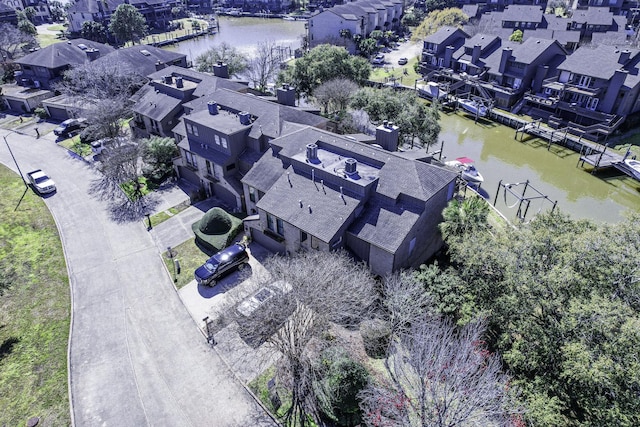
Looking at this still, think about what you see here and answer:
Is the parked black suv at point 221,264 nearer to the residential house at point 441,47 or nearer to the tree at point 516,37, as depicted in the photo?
the residential house at point 441,47

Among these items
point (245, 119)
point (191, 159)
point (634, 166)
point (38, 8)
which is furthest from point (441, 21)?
point (38, 8)

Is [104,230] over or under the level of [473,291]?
under

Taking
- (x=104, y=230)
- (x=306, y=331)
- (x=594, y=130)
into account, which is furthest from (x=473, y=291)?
(x=594, y=130)

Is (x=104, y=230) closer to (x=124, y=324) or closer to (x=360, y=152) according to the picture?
(x=124, y=324)

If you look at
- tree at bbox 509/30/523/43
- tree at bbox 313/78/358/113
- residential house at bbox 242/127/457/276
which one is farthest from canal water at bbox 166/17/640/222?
tree at bbox 509/30/523/43

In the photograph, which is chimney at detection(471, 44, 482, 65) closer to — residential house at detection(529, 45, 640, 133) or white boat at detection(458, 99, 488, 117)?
white boat at detection(458, 99, 488, 117)

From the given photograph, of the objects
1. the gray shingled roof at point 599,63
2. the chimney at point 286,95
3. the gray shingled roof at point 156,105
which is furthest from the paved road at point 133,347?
the gray shingled roof at point 599,63

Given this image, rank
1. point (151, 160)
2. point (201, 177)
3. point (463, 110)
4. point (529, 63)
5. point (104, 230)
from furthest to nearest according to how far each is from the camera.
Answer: point (463, 110), point (529, 63), point (151, 160), point (201, 177), point (104, 230)
